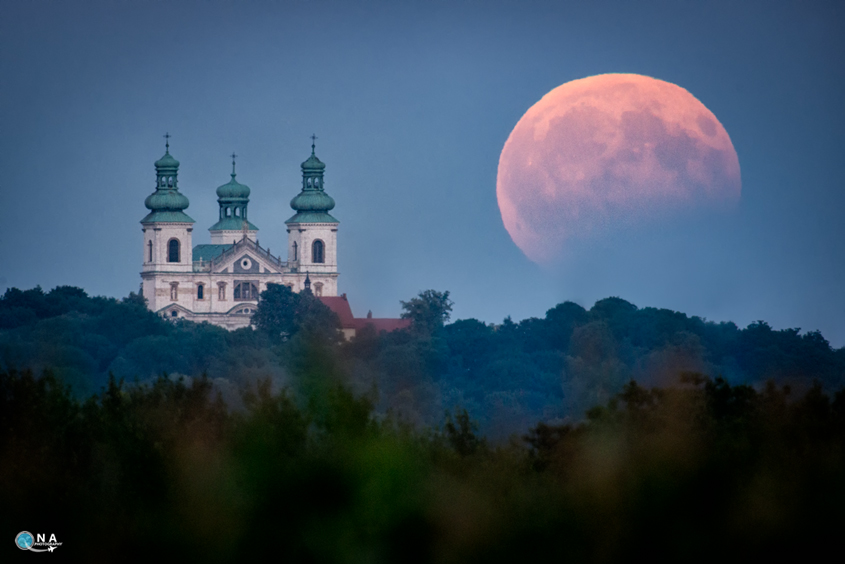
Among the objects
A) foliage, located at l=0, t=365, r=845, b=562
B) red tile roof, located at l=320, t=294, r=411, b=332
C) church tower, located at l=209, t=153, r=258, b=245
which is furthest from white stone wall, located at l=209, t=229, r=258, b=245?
foliage, located at l=0, t=365, r=845, b=562

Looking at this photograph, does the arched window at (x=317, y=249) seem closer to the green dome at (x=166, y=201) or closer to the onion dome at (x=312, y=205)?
the onion dome at (x=312, y=205)

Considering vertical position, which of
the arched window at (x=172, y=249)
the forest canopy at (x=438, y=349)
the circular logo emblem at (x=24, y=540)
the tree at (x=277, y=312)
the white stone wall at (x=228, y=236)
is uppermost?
the white stone wall at (x=228, y=236)

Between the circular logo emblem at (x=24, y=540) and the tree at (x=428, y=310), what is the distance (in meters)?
94.8

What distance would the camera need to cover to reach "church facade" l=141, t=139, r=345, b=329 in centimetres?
13825

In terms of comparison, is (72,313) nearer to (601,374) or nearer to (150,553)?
(601,374)

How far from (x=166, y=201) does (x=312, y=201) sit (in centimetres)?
1100

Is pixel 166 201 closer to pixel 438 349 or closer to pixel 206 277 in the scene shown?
pixel 206 277

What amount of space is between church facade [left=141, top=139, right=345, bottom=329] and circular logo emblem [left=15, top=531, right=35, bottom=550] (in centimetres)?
10963

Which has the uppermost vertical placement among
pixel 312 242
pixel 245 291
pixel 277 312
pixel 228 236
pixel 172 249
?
pixel 228 236

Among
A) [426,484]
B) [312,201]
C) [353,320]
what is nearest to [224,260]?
[312,201]

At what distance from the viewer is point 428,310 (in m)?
125

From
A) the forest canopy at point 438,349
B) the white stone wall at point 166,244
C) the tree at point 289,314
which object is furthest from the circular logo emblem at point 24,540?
the white stone wall at point 166,244

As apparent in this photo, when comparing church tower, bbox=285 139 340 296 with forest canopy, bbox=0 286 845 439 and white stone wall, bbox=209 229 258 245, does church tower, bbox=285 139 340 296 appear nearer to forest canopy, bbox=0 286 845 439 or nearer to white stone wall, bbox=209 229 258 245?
white stone wall, bbox=209 229 258 245

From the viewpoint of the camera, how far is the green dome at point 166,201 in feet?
464
